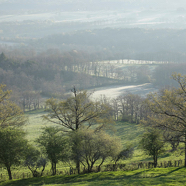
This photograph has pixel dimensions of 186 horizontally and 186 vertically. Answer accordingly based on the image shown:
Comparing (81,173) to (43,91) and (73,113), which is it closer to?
(73,113)

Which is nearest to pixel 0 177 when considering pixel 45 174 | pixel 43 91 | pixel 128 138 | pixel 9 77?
pixel 45 174

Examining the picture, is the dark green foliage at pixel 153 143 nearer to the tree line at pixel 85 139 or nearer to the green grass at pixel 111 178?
the tree line at pixel 85 139

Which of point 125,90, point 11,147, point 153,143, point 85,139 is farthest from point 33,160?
point 125,90

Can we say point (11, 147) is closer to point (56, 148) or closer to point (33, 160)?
point (33, 160)

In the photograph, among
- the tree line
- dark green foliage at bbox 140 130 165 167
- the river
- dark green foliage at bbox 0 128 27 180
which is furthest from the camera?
the river

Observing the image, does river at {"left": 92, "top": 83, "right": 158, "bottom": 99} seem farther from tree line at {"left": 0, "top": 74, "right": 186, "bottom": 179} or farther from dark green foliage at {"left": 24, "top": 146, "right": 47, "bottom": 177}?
dark green foliage at {"left": 24, "top": 146, "right": 47, "bottom": 177}

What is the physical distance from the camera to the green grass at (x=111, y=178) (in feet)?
88.3

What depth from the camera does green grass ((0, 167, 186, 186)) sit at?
88.3 feet

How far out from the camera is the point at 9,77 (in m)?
162

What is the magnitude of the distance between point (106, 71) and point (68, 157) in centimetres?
15877

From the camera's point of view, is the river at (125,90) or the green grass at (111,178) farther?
the river at (125,90)

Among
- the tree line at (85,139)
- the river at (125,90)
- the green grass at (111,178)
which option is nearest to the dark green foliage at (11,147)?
the tree line at (85,139)

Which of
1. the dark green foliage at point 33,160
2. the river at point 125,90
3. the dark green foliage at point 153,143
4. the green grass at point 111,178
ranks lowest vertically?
the green grass at point 111,178

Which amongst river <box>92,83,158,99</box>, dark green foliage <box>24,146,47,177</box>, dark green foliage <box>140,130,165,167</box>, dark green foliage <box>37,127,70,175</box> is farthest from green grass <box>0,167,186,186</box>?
river <box>92,83,158,99</box>
